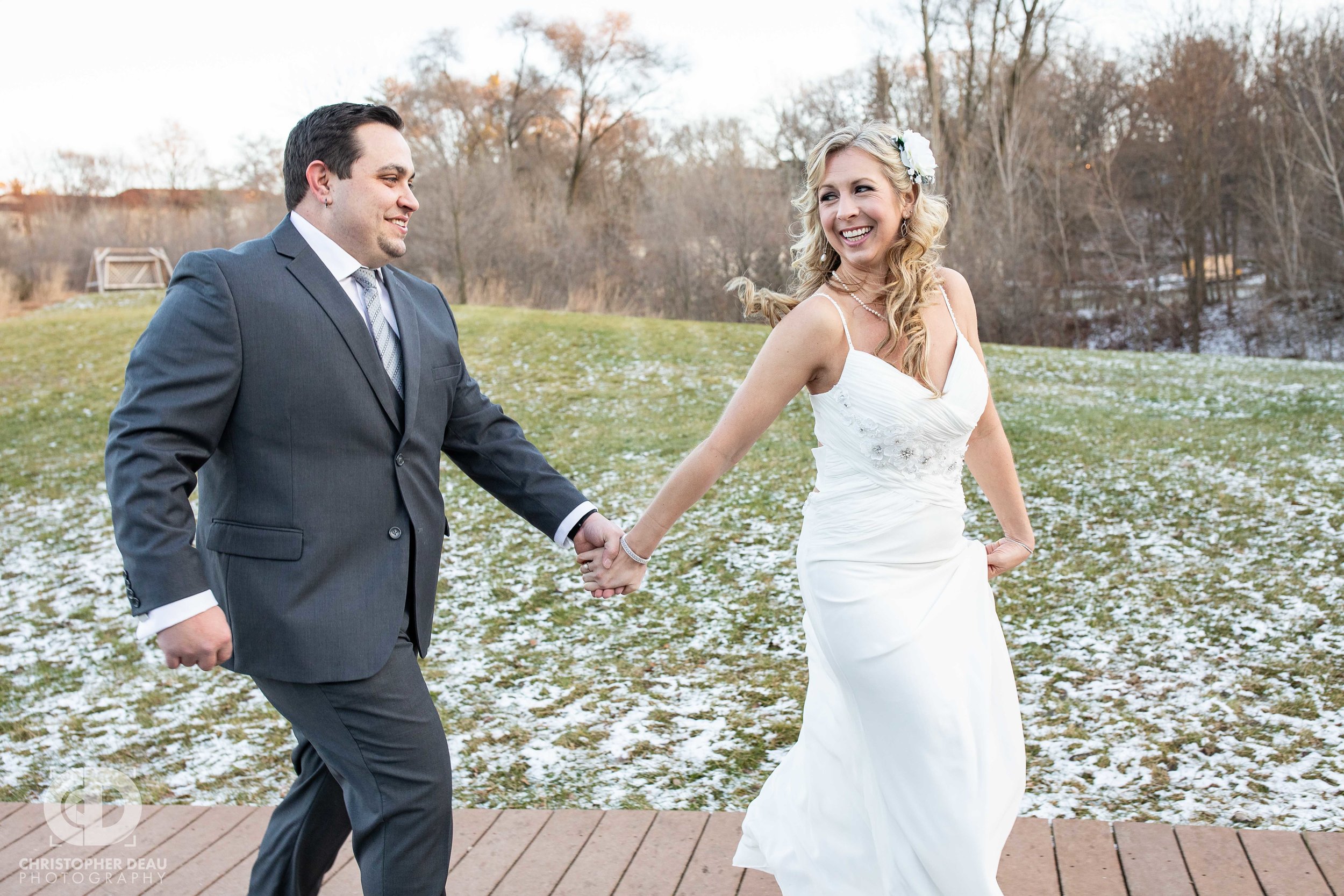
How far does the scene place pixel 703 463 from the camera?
8.62ft

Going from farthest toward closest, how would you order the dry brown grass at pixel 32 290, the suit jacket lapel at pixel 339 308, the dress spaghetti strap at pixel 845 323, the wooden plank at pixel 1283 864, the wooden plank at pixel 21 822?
1. the dry brown grass at pixel 32 290
2. the wooden plank at pixel 21 822
3. the wooden plank at pixel 1283 864
4. the dress spaghetti strap at pixel 845 323
5. the suit jacket lapel at pixel 339 308

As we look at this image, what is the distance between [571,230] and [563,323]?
12.0 metres

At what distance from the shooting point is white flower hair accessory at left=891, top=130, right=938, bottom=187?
2.69 metres

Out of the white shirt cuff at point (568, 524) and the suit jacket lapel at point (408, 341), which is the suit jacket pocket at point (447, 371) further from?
the white shirt cuff at point (568, 524)

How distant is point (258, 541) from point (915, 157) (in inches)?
72.1

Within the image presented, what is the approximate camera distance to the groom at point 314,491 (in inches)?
81.5

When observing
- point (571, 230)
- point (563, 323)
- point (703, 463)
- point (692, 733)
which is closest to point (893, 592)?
point (703, 463)

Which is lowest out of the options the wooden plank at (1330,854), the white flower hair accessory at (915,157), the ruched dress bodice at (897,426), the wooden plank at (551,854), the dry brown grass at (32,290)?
the wooden plank at (1330,854)

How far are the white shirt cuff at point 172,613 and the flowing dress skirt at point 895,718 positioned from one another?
4.47 ft

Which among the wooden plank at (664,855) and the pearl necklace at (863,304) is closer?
the pearl necklace at (863,304)

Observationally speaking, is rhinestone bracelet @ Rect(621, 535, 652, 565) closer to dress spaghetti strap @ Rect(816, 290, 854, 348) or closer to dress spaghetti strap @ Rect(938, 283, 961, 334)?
dress spaghetti strap @ Rect(816, 290, 854, 348)

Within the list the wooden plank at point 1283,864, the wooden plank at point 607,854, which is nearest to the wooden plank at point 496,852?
the wooden plank at point 607,854

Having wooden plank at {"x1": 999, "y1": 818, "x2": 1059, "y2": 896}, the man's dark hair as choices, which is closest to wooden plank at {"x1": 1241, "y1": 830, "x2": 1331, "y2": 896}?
wooden plank at {"x1": 999, "y1": 818, "x2": 1059, "y2": 896}

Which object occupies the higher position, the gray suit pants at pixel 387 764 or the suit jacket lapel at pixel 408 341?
the suit jacket lapel at pixel 408 341
